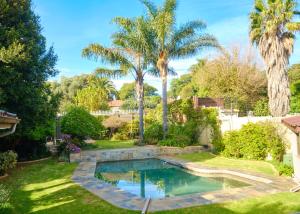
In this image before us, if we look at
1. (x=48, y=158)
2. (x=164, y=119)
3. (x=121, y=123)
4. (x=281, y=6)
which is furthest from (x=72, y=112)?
(x=281, y=6)

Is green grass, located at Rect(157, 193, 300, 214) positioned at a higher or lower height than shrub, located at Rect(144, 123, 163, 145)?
lower

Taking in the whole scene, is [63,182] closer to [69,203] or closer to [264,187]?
[69,203]

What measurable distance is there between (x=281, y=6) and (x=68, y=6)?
14261mm

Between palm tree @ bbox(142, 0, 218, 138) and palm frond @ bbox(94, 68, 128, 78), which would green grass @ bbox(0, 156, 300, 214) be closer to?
palm tree @ bbox(142, 0, 218, 138)

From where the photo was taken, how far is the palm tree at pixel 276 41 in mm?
20000

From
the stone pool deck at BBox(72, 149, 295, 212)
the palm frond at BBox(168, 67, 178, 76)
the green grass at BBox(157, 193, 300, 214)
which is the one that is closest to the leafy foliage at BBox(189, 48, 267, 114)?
the palm frond at BBox(168, 67, 178, 76)

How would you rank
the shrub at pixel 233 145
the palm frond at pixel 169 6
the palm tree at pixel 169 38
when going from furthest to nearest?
1. the palm frond at pixel 169 6
2. the palm tree at pixel 169 38
3. the shrub at pixel 233 145

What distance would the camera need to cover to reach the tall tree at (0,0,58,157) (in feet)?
43.0

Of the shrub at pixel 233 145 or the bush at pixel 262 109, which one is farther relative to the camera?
the bush at pixel 262 109

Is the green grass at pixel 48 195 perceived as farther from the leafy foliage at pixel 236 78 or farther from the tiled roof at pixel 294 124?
the leafy foliage at pixel 236 78

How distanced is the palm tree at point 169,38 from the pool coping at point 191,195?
30.0 feet

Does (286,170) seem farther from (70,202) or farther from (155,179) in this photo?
(70,202)

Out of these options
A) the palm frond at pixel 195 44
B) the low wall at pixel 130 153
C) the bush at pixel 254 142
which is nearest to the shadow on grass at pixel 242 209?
the bush at pixel 254 142

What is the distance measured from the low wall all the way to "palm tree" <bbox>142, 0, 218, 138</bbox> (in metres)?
1.94
